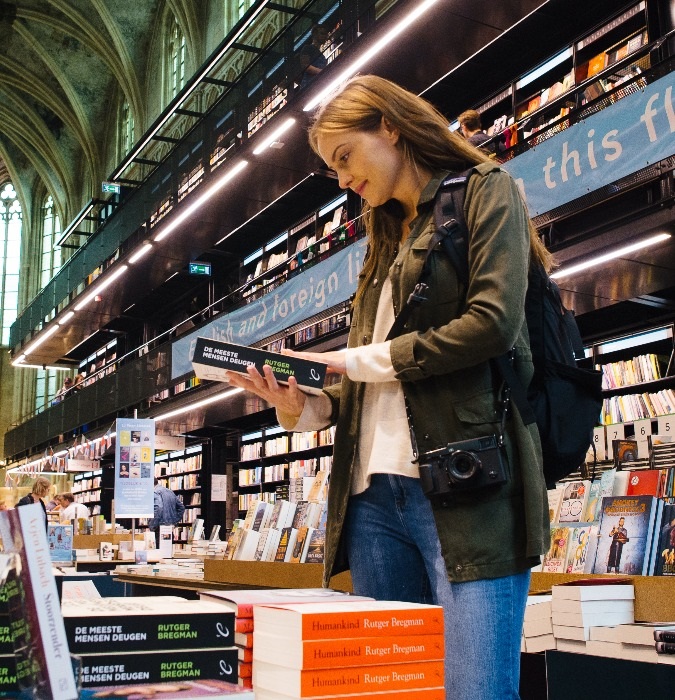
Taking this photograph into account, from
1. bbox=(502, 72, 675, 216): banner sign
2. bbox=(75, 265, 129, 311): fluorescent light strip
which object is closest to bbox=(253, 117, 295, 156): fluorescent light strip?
bbox=(502, 72, 675, 216): banner sign

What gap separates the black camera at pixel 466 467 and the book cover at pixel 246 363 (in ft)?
0.92

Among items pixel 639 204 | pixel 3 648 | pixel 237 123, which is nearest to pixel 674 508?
pixel 3 648

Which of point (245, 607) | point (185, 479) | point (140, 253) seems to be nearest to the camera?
point (245, 607)

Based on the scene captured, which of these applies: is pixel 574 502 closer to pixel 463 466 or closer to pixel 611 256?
pixel 463 466

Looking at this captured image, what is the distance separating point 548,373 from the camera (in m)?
1.32

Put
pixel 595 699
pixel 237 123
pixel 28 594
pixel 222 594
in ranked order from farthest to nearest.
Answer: pixel 237 123 < pixel 595 699 < pixel 222 594 < pixel 28 594

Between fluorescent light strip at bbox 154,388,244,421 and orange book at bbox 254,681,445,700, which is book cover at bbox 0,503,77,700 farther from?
fluorescent light strip at bbox 154,388,244,421

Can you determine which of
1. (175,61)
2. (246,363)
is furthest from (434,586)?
(175,61)

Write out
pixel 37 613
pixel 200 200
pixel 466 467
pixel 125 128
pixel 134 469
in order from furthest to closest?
1. pixel 125 128
2. pixel 200 200
3. pixel 134 469
4. pixel 466 467
5. pixel 37 613

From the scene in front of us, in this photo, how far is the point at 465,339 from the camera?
1.24 m

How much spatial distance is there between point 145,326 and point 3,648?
1843 centimetres

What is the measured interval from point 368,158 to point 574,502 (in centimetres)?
265

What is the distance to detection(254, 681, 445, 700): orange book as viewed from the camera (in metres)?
0.95

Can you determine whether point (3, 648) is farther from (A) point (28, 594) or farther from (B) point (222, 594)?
(B) point (222, 594)
